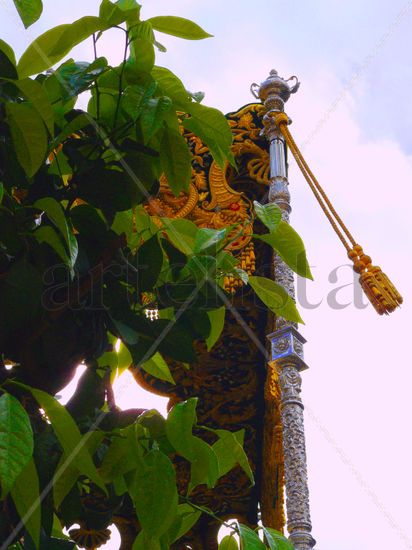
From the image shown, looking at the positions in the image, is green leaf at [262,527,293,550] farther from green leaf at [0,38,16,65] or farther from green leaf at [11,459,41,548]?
green leaf at [0,38,16,65]

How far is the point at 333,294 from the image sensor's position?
48.2 inches

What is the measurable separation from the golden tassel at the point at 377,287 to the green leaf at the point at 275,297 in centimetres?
65

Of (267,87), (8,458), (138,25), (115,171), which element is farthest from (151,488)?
(267,87)

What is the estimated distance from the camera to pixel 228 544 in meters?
0.68

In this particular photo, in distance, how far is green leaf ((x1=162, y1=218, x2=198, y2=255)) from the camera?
699 mm

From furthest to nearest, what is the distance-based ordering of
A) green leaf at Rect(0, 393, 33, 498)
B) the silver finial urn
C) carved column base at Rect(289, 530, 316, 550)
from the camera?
the silver finial urn
carved column base at Rect(289, 530, 316, 550)
green leaf at Rect(0, 393, 33, 498)

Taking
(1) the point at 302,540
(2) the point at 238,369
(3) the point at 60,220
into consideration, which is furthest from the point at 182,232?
(2) the point at 238,369

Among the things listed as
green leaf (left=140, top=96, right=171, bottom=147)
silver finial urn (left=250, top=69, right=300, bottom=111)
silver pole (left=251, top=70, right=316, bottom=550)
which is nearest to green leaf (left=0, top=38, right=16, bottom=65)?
green leaf (left=140, top=96, right=171, bottom=147)

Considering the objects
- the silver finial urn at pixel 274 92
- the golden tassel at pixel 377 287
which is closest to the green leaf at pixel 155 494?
the golden tassel at pixel 377 287

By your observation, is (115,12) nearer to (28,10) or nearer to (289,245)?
(28,10)

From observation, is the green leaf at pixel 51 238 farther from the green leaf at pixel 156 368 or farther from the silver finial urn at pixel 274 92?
the silver finial urn at pixel 274 92

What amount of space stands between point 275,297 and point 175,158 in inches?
6.3

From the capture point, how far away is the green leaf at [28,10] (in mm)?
605

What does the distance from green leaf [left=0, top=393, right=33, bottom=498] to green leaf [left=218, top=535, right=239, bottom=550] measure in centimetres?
28
